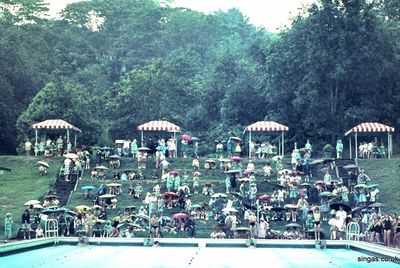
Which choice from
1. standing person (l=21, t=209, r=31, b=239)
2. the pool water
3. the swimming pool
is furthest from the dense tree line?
the pool water

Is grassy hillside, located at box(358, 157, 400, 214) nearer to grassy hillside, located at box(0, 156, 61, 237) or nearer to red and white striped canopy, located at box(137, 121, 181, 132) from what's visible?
red and white striped canopy, located at box(137, 121, 181, 132)

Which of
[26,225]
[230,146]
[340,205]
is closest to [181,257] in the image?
[340,205]

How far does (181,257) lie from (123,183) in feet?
65.7

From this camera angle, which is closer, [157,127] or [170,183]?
[170,183]

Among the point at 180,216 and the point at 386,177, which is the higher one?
the point at 386,177

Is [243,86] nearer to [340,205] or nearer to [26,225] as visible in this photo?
[340,205]

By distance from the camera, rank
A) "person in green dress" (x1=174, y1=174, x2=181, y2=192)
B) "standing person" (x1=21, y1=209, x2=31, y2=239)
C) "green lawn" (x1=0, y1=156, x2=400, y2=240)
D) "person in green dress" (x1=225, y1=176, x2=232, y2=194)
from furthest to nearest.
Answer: "person in green dress" (x1=225, y1=176, x2=232, y2=194), "person in green dress" (x1=174, y1=174, x2=181, y2=192), "green lawn" (x1=0, y1=156, x2=400, y2=240), "standing person" (x1=21, y1=209, x2=31, y2=239)

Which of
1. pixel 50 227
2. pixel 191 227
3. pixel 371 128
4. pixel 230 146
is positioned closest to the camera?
pixel 50 227

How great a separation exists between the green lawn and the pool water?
1043cm

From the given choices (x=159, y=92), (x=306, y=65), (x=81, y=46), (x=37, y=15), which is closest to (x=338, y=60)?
(x=306, y=65)

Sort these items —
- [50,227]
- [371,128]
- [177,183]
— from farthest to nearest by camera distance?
[371,128]
[177,183]
[50,227]

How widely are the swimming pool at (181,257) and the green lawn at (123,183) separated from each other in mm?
10334

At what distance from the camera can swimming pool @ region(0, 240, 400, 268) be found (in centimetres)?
1620

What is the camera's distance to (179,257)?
17875 mm
